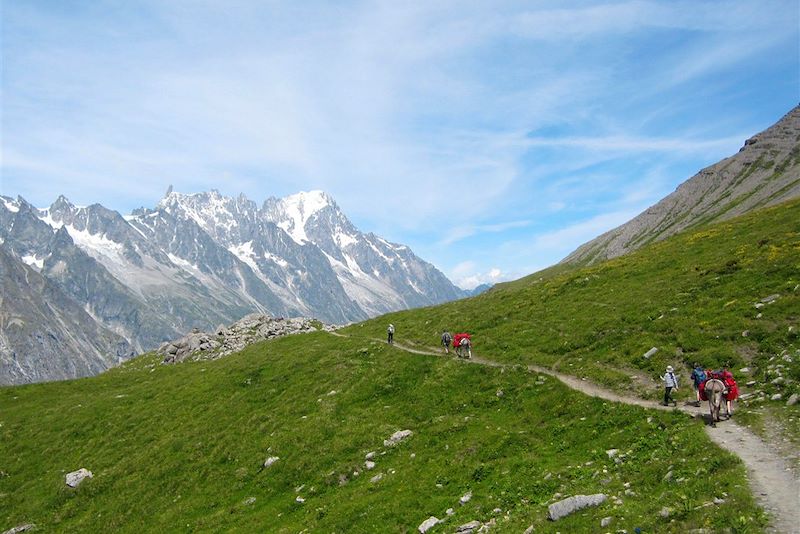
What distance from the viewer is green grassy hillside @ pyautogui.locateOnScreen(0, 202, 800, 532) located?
20.3 metres

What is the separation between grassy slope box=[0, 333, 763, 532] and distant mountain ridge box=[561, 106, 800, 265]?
11906 centimetres

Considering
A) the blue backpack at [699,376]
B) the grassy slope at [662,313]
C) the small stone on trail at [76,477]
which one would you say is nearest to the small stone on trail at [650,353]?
the grassy slope at [662,313]

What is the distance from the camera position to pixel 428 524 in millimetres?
20672

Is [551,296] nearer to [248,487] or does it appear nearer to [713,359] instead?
[713,359]

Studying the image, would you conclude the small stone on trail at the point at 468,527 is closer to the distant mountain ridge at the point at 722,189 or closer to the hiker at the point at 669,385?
the hiker at the point at 669,385

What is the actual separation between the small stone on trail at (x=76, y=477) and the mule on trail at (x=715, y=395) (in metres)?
42.1

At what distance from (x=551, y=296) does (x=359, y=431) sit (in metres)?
29.8

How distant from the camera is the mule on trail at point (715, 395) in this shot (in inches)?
889

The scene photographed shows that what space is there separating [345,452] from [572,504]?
16575 mm

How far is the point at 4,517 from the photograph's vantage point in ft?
114

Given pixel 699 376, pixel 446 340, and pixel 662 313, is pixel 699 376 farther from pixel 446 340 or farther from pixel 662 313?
pixel 446 340

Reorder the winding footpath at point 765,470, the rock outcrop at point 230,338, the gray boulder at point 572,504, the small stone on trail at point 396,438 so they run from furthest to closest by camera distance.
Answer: the rock outcrop at point 230,338, the small stone on trail at point 396,438, the gray boulder at point 572,504, the winding footpath at point 765,470

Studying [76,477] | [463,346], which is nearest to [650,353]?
[463,346]

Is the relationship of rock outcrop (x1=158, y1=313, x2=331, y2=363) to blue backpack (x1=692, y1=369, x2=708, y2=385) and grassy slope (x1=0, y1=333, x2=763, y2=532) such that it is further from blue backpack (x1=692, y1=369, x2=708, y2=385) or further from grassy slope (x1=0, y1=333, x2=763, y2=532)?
blue backpack (x1=692, y1=369, x2=708, y2=385)
